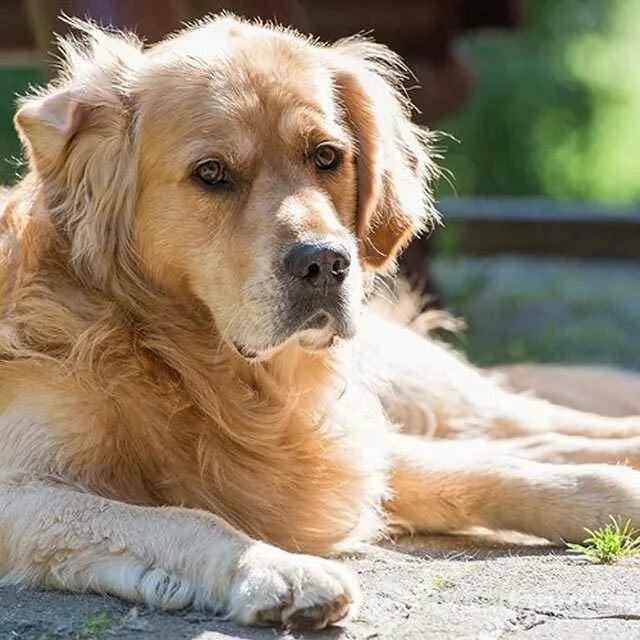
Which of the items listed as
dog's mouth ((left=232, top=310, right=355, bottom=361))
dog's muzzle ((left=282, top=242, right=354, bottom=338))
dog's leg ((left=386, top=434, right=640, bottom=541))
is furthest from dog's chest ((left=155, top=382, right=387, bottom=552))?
dog's muzzle ((left=282, top=242, right=354, bottom=338))

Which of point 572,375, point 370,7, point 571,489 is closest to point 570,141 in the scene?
point 370,7

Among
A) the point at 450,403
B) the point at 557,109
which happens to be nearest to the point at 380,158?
the point at 450,403

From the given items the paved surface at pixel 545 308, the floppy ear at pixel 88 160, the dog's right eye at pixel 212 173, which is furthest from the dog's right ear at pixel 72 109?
the paved surface at pixel 545 308

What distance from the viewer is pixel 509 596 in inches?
146

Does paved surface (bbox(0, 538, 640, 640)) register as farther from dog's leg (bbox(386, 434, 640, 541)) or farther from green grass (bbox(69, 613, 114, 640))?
dog's leg (bbox(386, 434, 640, 541))

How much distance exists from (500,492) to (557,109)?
11908 mm

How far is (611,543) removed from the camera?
4.11 metres

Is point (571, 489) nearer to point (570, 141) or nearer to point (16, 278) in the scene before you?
point (16, 278)

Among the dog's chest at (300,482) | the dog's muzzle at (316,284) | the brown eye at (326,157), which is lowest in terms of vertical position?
the dog's chest at (300,482)

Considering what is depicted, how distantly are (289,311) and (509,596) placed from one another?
857 millimetres

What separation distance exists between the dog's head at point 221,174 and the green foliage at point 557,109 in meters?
9.13

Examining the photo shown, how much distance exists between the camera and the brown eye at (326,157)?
Result: 423 centimetres

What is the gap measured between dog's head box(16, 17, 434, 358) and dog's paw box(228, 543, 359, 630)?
684 millimetres

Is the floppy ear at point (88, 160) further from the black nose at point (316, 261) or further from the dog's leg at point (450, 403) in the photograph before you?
the dog's leg at point (450, 403)
